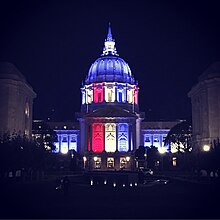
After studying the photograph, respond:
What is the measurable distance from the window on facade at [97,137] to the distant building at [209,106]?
50359mm

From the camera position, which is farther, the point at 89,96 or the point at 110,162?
the point at 89,96

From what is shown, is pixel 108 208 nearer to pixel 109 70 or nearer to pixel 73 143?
pixel 73 143

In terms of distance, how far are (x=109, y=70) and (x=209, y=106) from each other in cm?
7537

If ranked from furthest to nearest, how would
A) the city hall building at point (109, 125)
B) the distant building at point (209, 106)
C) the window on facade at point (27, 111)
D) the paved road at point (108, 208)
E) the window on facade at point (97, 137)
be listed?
the window on facade at point (97, 137) → the city hall building at point (109, 125) → the window on facade at point (27, 111) → the distant building at point (209, 106) → the paved road at point (108, 208)

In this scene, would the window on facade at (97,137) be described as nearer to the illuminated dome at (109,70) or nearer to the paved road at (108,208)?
the illuminated dome at (109,70)

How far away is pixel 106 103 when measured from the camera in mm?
154250

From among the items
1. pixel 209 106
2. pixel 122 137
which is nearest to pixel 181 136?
pixel 209 106

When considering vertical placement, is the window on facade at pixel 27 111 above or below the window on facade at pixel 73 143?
above

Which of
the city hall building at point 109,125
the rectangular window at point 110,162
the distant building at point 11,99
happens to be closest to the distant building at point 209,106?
the distant building at point 11,99

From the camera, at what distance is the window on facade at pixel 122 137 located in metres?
146

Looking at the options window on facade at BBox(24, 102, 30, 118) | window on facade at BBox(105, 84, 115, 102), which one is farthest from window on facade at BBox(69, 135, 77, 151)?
window on facade at BBox(24, 102, 30, 118)

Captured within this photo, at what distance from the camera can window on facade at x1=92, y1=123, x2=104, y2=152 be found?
481ft

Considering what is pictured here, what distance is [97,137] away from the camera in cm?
14738

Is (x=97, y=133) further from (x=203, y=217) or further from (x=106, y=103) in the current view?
(x=203, y=217)
